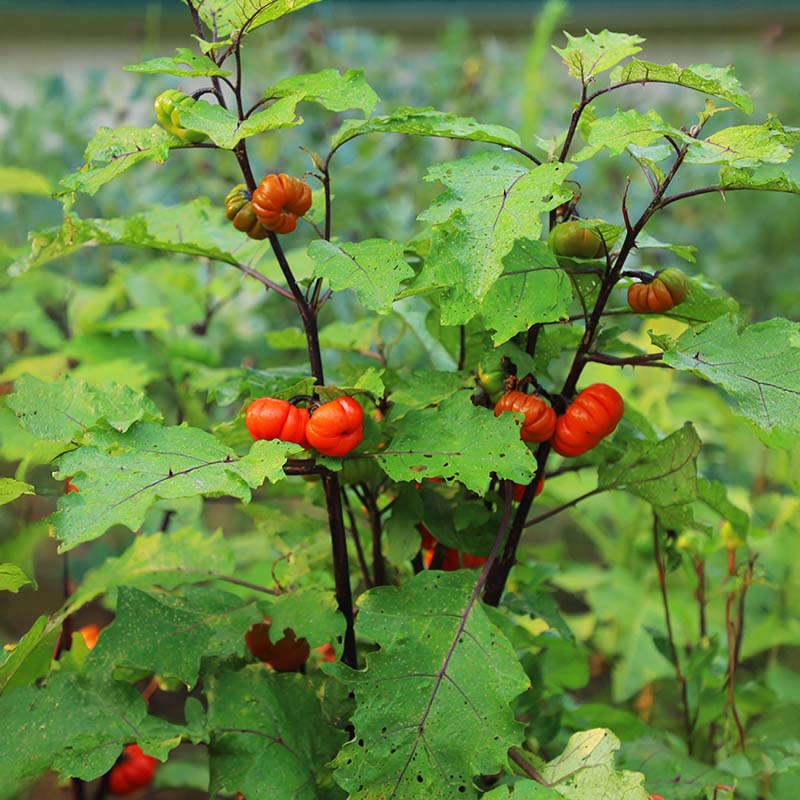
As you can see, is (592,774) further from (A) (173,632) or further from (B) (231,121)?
(B) (231,121)

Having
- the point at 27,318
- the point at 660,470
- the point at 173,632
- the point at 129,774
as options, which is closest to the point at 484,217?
the point at 660,470

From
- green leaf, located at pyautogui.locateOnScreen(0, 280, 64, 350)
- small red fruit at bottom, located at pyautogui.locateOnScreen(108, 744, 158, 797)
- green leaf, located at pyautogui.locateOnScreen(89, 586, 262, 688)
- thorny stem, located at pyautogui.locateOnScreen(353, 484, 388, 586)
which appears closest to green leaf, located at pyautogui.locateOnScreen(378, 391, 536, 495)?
thorny stem, located at pyautogui.locateOnScreen(353, 484, 388, 586)

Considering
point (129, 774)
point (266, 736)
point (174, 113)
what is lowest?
point (129, 774)

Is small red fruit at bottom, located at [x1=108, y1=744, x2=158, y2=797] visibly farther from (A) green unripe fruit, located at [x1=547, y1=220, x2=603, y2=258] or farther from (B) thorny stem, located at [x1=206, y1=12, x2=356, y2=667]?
(A) green unripe fruit, located at [x1=547, y1=220, x2=603, y2=258]

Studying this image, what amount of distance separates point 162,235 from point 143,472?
38 cm

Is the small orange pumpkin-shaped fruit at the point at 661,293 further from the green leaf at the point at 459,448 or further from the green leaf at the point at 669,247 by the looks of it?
the green leaf at the point at 459,448

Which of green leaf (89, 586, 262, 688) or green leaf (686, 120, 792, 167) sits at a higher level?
green leaf (686, 120, 792, 167)

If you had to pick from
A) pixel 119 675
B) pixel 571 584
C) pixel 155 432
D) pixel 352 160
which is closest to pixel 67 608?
pixel 119 675

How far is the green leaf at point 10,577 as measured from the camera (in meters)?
0.60

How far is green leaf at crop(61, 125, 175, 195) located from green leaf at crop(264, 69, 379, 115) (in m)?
0.09

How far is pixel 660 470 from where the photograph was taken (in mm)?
760

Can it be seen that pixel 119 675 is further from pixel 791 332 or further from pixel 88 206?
pixel 88 206

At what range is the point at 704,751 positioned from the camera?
1.02 metres

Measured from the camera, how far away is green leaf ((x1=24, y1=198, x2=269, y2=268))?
0.73 metres
